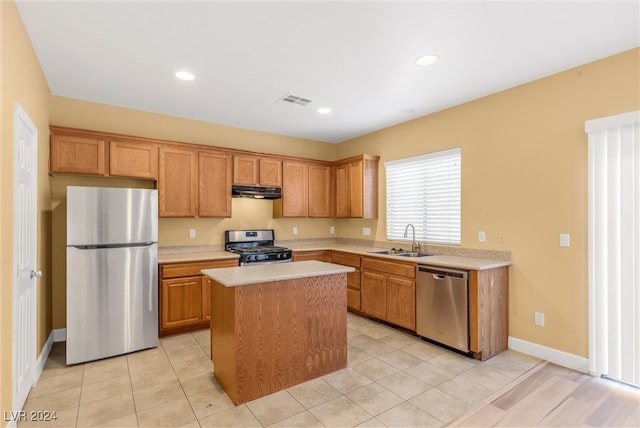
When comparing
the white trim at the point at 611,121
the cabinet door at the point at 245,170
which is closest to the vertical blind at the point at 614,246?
the white trim at the point at 611,121

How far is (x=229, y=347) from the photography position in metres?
2.54

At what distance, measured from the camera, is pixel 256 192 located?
4824 mm

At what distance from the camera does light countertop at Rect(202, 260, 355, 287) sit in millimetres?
2455

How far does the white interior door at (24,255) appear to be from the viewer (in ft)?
7.32

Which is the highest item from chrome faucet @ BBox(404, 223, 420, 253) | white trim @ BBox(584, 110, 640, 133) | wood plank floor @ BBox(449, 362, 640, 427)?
white trim @ BBox(584, 110, 640, 133)

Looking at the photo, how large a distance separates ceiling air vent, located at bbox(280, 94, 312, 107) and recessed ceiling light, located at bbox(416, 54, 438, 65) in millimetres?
1420

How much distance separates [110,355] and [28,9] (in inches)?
119

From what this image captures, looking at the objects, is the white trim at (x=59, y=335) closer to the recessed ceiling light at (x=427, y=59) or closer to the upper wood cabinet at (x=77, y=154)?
the upper wood cabinet at (x=77, y=154)

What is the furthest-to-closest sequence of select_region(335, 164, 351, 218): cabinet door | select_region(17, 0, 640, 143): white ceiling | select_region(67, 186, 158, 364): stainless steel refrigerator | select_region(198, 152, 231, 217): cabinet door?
select_region(335, 164, 351, 218): cabinet door
select_region(198, 152, 231, 217): cabinet door
select_region(67, 186, 158, 364): stainless steel refrigerator
select_region(17, 0, 640, 143): white ceiling

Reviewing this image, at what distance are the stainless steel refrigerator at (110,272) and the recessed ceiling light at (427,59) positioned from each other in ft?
9.88

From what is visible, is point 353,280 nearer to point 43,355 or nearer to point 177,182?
point 177,182

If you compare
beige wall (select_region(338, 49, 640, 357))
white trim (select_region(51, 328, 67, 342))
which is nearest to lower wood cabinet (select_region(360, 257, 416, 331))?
beige wall (select_region(338, 49, 640, 357))

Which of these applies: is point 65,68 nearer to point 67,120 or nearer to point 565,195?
point 67,120

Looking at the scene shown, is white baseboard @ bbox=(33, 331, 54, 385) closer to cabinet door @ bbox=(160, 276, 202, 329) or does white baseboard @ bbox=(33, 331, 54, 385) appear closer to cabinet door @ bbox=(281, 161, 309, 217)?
cabinet door @ bbox=(160, 276, 202, 329)
